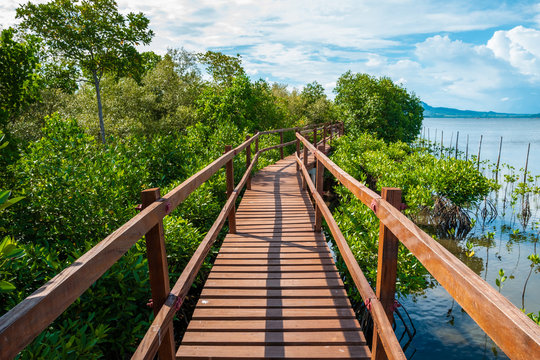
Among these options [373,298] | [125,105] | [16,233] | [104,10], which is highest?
[104,10]

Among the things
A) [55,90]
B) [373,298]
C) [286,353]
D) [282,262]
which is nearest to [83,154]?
[282,262]

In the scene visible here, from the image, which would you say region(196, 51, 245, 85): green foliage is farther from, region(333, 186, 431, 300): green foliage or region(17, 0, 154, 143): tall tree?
region(333, 186, 431, 300): green foliage

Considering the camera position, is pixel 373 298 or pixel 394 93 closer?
pixel 373 298

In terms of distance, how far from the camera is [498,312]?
897 millimetres

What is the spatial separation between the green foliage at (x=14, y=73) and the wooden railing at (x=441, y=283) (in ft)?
28.7

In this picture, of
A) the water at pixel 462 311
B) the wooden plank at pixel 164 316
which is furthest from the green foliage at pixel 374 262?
the wooden plank at pixel 164 316

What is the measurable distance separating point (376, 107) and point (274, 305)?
2400 cm

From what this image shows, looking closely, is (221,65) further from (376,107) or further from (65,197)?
(65,197)

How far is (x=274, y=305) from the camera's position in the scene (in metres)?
3.33

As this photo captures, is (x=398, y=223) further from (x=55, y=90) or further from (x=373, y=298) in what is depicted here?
(x=55, y=90)

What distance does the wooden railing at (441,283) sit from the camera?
84 cm

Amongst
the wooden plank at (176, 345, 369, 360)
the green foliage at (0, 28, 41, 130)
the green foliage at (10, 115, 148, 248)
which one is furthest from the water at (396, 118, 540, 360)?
the green foliage at (0, 28, 41, 130)

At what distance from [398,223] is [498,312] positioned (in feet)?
2.59

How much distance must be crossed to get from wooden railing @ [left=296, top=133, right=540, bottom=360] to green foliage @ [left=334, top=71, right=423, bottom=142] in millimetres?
23763
